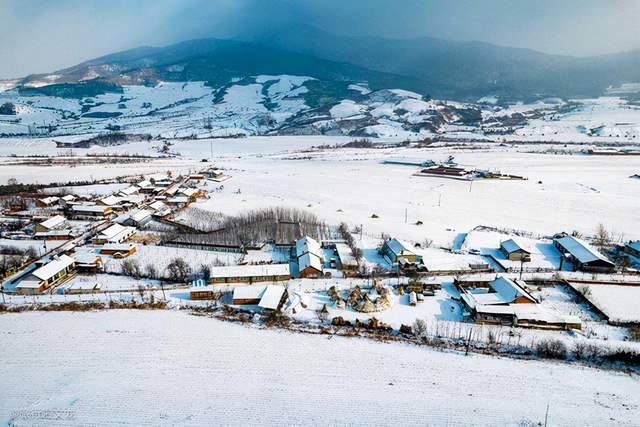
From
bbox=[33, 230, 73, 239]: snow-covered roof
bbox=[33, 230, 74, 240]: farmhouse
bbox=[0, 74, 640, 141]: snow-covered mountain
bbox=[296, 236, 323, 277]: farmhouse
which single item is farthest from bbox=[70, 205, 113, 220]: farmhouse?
bbox=[0, 74, 640, 141]: snow-covered mountain

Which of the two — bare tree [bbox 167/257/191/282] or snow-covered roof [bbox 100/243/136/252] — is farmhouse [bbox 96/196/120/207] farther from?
bare tree [bbox 167/257/191/282]

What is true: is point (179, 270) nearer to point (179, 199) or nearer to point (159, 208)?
point (159, 208)

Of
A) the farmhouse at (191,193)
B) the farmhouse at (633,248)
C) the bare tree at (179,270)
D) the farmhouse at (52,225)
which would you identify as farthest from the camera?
the farmhouse at (191,193)

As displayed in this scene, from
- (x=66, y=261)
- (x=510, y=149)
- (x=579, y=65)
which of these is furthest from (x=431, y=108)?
(x=579, y=65)

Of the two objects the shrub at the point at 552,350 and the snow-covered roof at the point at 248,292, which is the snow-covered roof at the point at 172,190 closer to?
the snow-covered roof at the point at 248,292

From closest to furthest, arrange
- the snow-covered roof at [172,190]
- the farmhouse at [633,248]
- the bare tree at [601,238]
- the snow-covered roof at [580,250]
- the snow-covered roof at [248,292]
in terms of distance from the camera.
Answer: the snow-covered roof at [248,292], the snow-covered roof at [580,250], the farmhouse at [633,248], the bare tree at [601,238], the snow-covered roof at [172,190]

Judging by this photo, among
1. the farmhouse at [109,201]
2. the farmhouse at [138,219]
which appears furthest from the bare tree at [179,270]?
the farmhouse at [109,201]

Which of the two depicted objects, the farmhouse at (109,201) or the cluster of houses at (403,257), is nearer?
the cluster of houses at (403,257)
